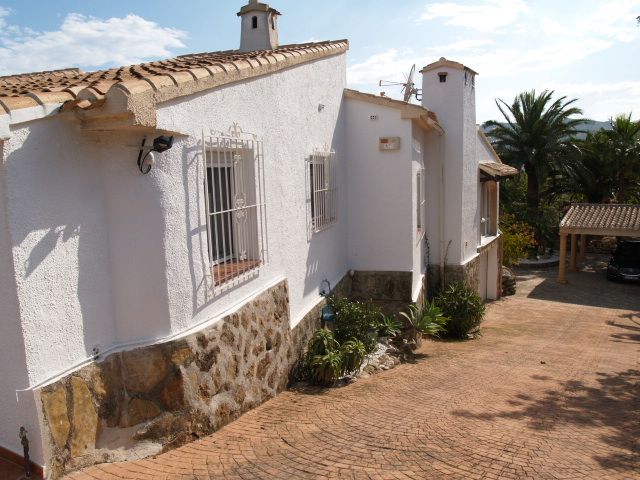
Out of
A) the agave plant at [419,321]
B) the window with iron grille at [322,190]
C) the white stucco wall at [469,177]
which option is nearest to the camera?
the window with iron grille at [322,190]

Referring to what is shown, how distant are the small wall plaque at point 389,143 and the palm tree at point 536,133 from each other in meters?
17.6

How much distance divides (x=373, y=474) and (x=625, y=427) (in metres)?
3.56

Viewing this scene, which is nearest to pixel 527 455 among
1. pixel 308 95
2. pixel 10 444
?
pixel 10 444

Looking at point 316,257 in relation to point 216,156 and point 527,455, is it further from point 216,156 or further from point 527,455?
point 527,455

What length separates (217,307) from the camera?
5.36 meters

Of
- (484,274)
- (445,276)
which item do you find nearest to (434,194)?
(445,276)

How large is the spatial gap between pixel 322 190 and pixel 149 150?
16.3 ft

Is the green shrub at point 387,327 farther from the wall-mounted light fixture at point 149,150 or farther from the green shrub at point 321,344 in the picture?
the wall-mounted light fixture at point 149,150

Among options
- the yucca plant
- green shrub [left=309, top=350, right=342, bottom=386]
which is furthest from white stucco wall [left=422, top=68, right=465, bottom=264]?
green shrub [left=309, top=350, right=342, bottom=386]

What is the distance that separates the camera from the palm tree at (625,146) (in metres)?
26.5

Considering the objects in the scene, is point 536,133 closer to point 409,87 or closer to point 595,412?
point 409,87

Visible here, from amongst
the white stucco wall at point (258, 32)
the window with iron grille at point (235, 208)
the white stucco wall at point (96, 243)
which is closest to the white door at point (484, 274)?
the white stucco wall at point (258, 32)

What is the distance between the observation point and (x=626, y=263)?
23.2 m

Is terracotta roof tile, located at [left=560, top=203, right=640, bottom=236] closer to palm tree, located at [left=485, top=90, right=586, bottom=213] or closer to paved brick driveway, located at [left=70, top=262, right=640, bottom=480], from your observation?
palm tree, located at [left=485, top=90, right=586, bottom=213]
